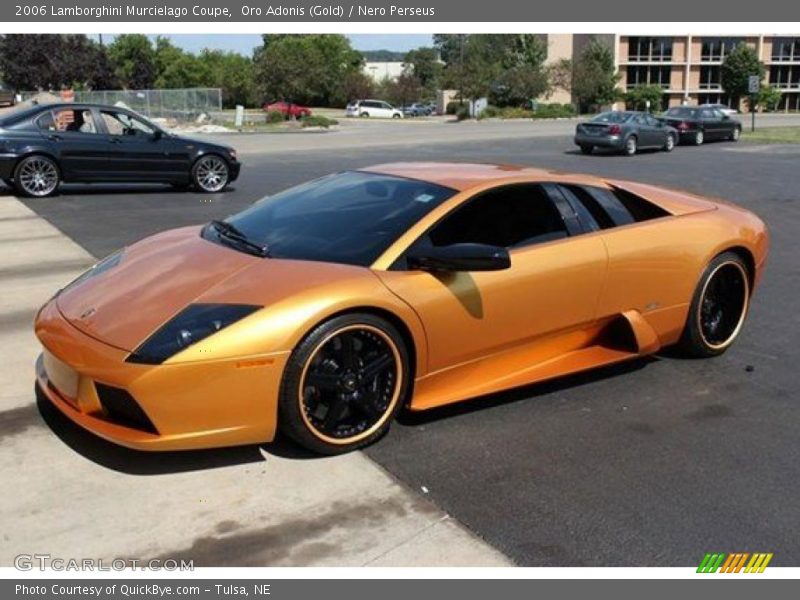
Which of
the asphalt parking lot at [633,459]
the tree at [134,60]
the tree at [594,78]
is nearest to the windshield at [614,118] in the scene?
the asphalt parking lot at [633,459]

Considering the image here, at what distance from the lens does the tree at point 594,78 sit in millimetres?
70688

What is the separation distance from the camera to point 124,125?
13727 millimetres

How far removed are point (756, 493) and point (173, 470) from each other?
Result: 2589mm

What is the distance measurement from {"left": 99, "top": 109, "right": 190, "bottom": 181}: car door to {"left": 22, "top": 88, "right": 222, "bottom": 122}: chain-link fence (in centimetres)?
3078

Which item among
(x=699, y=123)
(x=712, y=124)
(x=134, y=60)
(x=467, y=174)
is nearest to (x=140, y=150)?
(x=467, y=174)

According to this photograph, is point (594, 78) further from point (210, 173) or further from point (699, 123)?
point (210, 173)

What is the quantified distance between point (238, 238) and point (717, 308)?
10.5 feet

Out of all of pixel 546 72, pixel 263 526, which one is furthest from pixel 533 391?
pixel 546 72

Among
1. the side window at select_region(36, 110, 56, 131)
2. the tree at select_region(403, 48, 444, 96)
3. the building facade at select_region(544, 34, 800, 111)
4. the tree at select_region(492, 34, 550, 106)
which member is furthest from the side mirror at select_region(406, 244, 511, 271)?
the tree at select_region(403, 48, 444, 96)

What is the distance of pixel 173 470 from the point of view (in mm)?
3738

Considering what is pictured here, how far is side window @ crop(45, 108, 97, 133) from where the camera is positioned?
13.3 meters

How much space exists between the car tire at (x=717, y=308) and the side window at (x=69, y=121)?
35.9ft

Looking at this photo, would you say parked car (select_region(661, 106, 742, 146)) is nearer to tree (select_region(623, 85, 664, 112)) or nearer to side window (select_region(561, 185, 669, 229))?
side window (select_region(561, 185, 669, 229))
